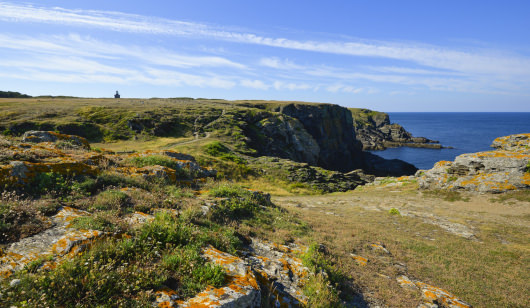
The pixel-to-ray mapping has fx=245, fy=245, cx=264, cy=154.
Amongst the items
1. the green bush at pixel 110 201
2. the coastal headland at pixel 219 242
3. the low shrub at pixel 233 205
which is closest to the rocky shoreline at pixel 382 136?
the coastal headland at pixel 219 242

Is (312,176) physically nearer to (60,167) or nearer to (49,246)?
(60,167)

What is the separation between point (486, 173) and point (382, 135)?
440 ft

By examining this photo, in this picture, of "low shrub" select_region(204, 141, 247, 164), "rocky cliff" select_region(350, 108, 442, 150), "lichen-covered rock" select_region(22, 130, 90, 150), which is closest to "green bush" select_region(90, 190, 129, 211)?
"lichen-covered rock" select_region(22, 130, 90, 150)

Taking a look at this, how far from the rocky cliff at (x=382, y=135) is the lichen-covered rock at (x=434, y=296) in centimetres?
11608

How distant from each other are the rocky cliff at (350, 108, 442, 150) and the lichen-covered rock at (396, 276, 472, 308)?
381 feet

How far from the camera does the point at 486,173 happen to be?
24.3 meters

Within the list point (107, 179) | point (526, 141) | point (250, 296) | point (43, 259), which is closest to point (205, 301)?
point (250, 296)

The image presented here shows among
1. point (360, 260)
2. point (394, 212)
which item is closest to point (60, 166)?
point (360, 260)

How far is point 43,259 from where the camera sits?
488 cm

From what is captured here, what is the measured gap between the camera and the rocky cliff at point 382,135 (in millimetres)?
127800

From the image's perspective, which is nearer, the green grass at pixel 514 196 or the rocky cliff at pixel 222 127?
the green grass at pixel 514 196

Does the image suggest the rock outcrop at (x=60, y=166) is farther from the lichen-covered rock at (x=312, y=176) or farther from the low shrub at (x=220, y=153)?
the low shrub at (x=220, y=153)

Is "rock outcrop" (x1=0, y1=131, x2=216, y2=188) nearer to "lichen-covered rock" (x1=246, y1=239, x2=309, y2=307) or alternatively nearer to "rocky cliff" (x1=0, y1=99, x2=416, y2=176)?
"lichen-covered rock" (x1=246, y1=239, x2=309, y2=307)

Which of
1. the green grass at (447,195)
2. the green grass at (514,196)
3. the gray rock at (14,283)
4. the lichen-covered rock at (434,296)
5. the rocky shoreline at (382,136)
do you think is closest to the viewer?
the gray rock at (14,283)
